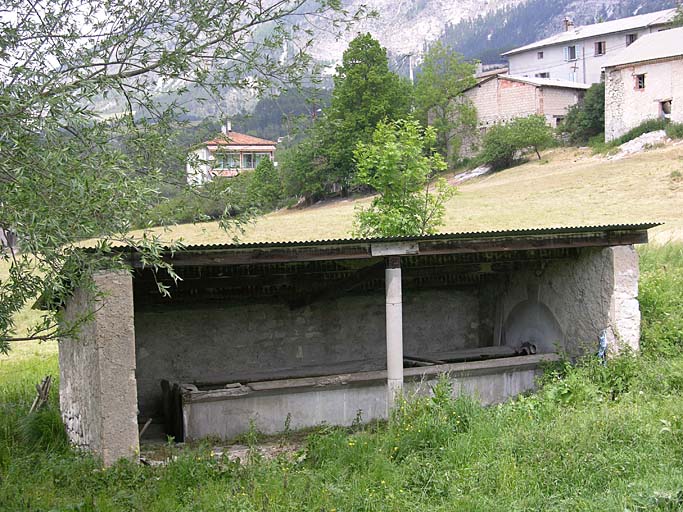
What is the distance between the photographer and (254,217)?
23.5ft

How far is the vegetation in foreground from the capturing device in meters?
7.12

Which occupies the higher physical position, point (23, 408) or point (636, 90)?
point (636, 90)

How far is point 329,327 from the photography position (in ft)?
41.9

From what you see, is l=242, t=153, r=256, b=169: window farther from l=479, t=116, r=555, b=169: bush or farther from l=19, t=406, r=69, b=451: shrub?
l=479, t=116, r=555, b=169: bush

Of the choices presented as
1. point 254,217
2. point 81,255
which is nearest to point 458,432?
point 254,217

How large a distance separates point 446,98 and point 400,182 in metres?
43.0

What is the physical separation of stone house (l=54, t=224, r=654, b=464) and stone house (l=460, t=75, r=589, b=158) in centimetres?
4096

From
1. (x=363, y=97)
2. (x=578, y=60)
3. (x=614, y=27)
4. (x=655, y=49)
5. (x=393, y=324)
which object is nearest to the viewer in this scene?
(x=393, y=324)

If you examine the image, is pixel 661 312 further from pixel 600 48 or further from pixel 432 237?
pixel 600 48

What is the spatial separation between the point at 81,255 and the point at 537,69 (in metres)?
66.3

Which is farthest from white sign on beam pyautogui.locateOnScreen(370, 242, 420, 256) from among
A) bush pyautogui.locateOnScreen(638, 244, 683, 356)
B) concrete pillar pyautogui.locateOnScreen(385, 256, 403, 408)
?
bush pyautogui.locateOnScreen(638, 244, 683, 356)

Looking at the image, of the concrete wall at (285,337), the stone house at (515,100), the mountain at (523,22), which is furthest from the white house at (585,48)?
the mountain at (523,22)

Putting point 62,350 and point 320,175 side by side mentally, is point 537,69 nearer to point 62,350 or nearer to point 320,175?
point 320,175

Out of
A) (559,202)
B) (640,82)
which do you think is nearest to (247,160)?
(559,202)
